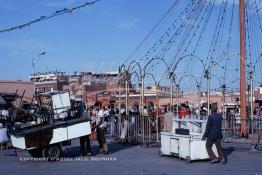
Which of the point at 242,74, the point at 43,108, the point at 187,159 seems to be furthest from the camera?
the point at 242,74

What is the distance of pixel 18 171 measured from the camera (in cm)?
1381

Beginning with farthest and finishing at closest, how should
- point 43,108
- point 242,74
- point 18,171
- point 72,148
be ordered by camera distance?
point 242,74
point 72,148
point 43,108
point 18,171

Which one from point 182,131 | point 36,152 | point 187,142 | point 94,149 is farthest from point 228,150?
point 36,152

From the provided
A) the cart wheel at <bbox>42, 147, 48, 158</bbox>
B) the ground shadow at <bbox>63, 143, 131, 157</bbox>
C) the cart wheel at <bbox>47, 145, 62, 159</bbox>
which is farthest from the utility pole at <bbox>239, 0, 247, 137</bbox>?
the cart wheel at <bbox>42, 147, 48, 158</bbox>

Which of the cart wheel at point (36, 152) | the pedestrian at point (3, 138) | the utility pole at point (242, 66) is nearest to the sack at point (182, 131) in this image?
the cart wheel at point (36, 152)

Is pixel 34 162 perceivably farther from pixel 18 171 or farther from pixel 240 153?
pixel 240 153

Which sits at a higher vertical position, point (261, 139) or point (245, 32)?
point (245, 32)

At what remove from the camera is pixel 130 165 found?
14742 mm

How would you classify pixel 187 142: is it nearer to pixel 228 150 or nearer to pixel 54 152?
pixel 228 150

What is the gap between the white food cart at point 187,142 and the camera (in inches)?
597

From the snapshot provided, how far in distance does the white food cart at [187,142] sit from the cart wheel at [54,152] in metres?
3.48

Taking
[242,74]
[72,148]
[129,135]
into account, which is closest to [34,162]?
[72,148]

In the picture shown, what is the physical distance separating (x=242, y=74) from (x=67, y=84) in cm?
6954

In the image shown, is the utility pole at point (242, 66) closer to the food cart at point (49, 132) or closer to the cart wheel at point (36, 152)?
the food cart at point (49, 132)
